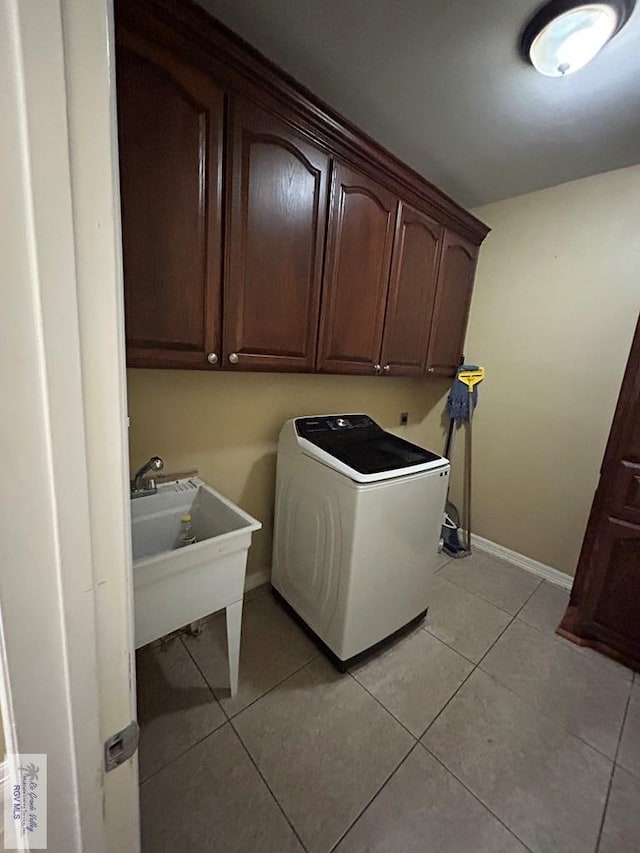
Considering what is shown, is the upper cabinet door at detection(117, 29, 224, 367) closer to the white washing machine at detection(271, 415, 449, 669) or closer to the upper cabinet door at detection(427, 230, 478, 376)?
the white washing machine at detection(271, 415, 449, 669)

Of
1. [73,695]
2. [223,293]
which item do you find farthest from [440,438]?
[73,695]

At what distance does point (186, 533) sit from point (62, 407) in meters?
1.22

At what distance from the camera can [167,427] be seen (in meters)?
1.52

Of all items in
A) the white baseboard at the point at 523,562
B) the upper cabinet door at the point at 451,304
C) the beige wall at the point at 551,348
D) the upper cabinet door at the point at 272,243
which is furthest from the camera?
the white baseboard at the point at 523,562

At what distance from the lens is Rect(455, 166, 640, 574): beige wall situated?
1894 millimetres

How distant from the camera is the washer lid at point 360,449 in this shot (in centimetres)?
141

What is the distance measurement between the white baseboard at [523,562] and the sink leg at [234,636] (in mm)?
1941

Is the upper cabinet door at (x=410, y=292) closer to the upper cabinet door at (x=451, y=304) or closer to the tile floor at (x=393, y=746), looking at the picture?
the upper cabinet door at (x=451, y=304)

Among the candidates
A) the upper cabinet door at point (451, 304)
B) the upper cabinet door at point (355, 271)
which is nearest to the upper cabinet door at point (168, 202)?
the upper cabinet door at point (355, 271)

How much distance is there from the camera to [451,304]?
2.20 m

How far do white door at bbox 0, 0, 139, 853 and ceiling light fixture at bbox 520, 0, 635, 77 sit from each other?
144cm

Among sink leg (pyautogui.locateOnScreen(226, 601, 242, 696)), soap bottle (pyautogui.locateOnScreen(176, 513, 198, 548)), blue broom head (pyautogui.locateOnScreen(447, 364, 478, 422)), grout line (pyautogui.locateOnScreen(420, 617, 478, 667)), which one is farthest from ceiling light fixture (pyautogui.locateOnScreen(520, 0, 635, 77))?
Answer: grout line (pyautogui.locateOnScreen(420, 617, 478, 667))

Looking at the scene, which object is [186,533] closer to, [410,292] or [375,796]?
[375,796]

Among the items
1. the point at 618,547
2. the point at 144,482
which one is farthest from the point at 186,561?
the point at 618,547
